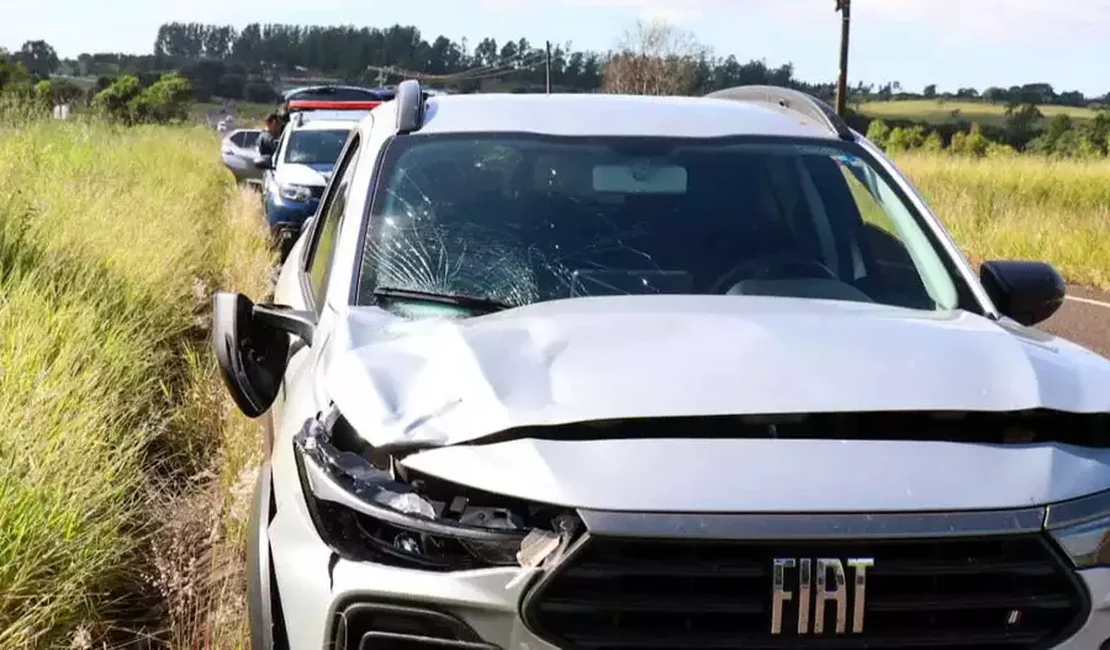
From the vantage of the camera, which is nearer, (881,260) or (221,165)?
(881,260)

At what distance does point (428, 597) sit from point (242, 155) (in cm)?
2088

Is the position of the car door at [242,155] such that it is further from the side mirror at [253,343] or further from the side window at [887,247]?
the side mirror at [253,343]

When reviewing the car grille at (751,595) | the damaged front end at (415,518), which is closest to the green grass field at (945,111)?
the car grille at (751,595)

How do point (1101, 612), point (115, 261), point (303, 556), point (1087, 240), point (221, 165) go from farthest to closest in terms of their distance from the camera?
point (221, 165) < point (1087, 240) < point (115, 261) < point (303, 556) < point (1101, 612)

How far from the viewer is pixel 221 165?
29906 millimetres

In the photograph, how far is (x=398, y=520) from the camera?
7.49ft

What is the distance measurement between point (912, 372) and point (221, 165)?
28.8 m

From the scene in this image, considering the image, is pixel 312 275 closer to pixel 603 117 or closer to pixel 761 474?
pixel 603 117

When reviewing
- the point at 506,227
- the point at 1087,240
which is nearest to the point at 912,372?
the point at 506,227

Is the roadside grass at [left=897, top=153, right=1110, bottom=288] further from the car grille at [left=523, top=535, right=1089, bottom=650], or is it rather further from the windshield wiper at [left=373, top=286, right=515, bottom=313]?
the car grille at [left=523, top=535, right=1089, bottom=650]

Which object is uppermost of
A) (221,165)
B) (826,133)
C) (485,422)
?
(826,133)

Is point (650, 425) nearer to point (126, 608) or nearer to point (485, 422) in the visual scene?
point (485, 422)

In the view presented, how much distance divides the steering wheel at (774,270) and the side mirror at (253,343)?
3.65 feet

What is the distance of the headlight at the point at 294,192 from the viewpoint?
14.1m
